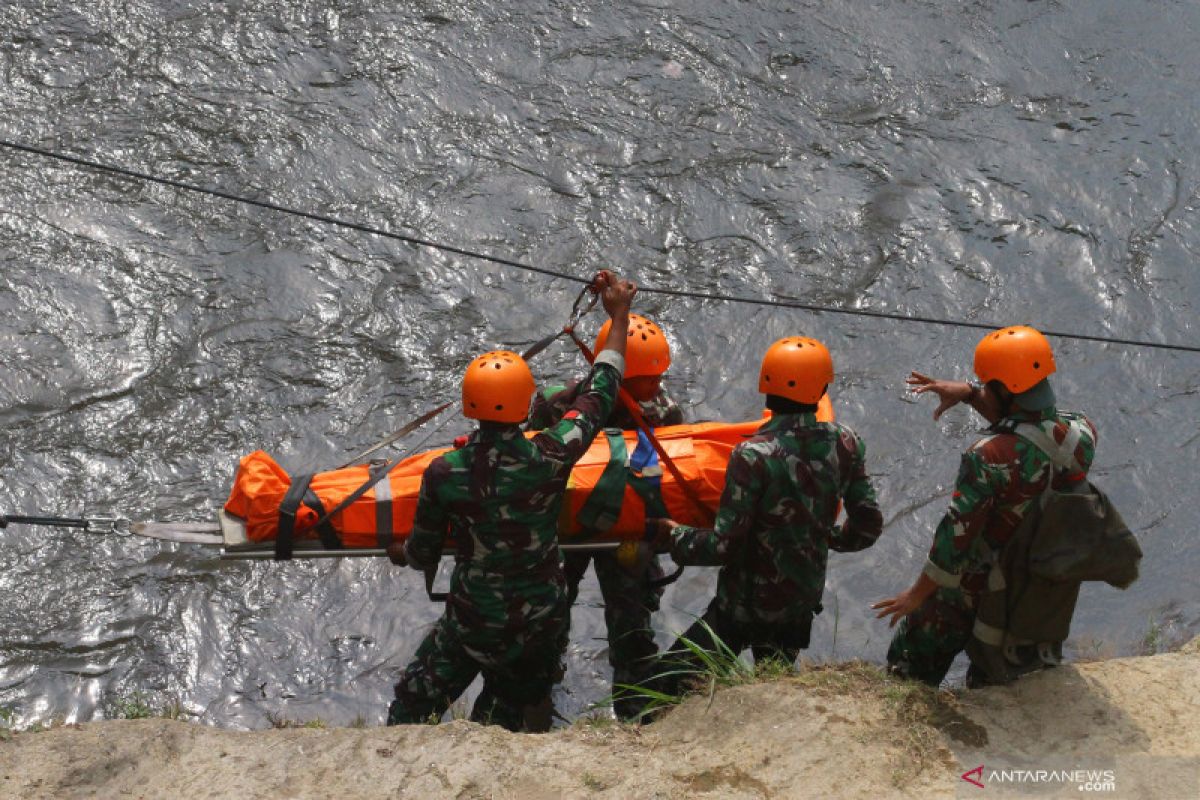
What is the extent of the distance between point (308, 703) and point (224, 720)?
408 mm

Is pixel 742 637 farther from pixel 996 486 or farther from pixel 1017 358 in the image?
pixel 1017 358

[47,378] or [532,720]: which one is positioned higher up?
[47,378]

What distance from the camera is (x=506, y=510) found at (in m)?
4.96

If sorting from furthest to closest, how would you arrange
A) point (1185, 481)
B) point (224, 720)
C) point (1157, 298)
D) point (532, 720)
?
point (1157, 298) < point (1185, 481) < point (224, 720) < point (532, 720)

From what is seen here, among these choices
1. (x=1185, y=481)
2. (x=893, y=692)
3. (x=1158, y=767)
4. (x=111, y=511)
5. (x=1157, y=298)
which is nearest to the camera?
(x=1158, y=767)

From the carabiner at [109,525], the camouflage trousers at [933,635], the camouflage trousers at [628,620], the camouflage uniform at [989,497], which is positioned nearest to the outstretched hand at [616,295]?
the camouflage trousers at [628,620]

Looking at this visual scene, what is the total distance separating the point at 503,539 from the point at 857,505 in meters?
1.44

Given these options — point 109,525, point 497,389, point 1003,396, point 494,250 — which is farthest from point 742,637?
point 494,250

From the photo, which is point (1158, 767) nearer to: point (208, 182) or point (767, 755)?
point (767, 755)

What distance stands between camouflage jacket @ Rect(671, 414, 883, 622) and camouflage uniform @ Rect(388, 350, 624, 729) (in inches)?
22.8

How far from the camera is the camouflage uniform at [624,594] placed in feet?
19.2

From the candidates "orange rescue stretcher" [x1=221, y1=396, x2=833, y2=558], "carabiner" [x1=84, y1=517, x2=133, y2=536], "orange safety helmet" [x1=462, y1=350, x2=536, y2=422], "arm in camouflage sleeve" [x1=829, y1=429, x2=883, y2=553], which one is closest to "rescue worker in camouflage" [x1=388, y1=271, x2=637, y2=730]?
"orange safety helmet" [x1=462, y1=350, x2=536, y2=422]

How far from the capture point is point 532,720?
5652mm

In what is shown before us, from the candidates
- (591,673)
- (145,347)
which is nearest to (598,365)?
(591,673)
